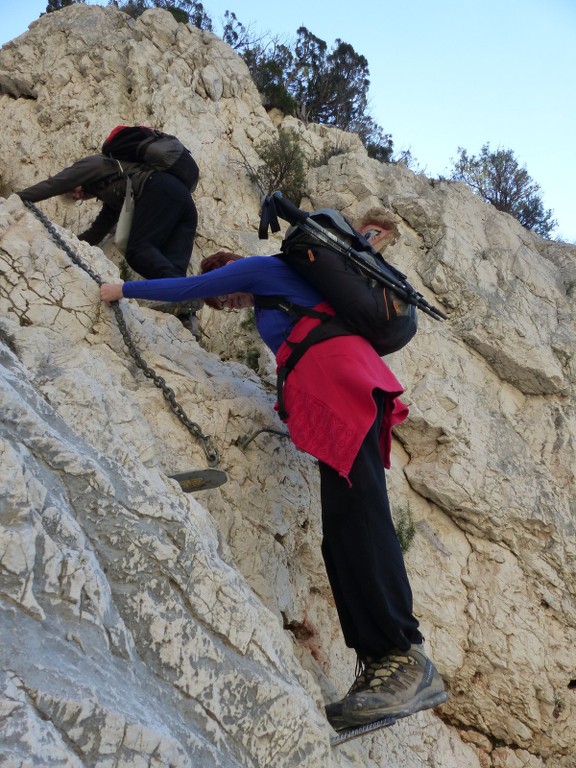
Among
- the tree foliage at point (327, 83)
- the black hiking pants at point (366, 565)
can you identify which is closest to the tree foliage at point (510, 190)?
the tree foliage at point (327, 83)

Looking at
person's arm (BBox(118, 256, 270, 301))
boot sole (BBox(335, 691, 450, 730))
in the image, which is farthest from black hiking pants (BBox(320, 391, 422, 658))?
person's arm (BBox(118, 256, 270, 301))

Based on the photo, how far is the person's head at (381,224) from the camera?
311 inches

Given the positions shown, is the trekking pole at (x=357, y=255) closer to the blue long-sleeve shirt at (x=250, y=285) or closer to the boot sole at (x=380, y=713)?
the blue long-sleeve shirt at (x=250, y=285)

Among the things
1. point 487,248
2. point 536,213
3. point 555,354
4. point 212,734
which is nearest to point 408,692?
point 212,734

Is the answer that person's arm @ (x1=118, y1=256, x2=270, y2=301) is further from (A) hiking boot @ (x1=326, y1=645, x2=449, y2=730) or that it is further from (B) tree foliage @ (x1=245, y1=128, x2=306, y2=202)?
(B) tree foliage @ (x1=245, y1=128, x2=306, y2=202)

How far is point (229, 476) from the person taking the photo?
4.79 metres

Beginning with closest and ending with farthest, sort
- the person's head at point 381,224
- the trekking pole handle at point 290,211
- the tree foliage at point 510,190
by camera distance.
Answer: the trekking pole handle at point 290,211 < the person's head at point 381,224 < the tree foliage at point 510,190

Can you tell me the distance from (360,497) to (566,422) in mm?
4133

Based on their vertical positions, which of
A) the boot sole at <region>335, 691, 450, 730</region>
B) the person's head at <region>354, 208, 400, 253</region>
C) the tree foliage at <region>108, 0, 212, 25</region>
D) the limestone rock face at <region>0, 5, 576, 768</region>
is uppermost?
the tree foliage at <region>108, 0, 212, 25</region>

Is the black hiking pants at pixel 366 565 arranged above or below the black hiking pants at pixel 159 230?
below

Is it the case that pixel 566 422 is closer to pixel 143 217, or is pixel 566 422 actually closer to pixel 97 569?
pixel 143 217

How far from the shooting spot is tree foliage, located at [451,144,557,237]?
12312 mm

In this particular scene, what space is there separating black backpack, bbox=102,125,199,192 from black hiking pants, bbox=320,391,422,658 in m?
3.34

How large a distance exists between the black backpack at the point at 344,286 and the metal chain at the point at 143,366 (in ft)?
1.94
